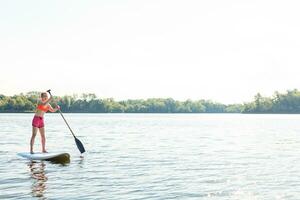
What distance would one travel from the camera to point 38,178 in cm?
1427

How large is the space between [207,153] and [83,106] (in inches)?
6594

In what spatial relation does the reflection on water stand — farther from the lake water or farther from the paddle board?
the paddle board

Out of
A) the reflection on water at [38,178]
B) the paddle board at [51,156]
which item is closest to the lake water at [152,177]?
the reflection on water at [38,178]

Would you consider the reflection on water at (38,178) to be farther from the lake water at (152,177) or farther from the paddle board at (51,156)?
the paddle board at (51,156)

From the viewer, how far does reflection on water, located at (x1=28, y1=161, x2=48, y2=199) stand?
11.9 meters

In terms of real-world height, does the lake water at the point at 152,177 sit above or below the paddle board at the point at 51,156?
below

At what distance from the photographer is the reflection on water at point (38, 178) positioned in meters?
11.9

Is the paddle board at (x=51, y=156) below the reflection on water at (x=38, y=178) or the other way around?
the other way around

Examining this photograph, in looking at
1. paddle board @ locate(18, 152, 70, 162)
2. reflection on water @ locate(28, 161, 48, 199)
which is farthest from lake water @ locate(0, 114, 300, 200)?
paddle board @ locate(18, 152, 70, 162)

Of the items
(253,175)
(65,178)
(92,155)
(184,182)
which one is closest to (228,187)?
(184,182)

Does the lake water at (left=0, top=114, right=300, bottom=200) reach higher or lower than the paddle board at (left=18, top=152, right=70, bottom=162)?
lower

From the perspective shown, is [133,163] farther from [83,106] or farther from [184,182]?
[83,106]

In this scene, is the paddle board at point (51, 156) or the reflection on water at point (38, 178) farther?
the paddle board at point (51, 156)

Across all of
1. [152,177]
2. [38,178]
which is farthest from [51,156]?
[152,177]
